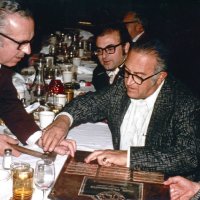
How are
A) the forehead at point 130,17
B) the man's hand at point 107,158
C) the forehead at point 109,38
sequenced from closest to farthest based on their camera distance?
the man's hand at point 107,158
the forehead at point 109,38
the forehead at point 130,17

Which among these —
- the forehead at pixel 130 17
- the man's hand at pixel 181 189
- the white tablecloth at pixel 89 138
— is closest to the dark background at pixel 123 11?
the forehead at pixel 130 17

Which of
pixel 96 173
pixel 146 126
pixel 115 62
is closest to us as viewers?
pixel 96 173

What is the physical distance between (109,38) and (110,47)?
93 mm

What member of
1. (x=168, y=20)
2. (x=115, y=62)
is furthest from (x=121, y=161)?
(x=168, y=20)

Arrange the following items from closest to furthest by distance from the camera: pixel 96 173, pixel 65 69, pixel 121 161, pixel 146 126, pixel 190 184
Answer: pixel 96 173, pixel 121 161, pixel 190 184, pixel 146 126, pixel 65 69

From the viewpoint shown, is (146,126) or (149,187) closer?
(149,187)

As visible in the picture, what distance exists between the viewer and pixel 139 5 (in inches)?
421

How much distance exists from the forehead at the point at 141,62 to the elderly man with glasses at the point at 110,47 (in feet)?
3.90

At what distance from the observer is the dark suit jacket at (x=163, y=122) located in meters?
2.04

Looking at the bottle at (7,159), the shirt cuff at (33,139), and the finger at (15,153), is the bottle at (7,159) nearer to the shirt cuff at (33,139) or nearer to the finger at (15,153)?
the finger at (15,153)

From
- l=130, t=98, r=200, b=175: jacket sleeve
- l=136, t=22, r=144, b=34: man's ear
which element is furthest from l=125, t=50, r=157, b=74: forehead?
l=136, t=22, r=144, b=34: man's ear

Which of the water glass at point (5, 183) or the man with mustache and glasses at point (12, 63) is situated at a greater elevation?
the man with mustache and glasses at point (12, 63)

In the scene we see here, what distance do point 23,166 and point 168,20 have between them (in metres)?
9.12

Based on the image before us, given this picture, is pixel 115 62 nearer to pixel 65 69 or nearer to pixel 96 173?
pixel 65 69
